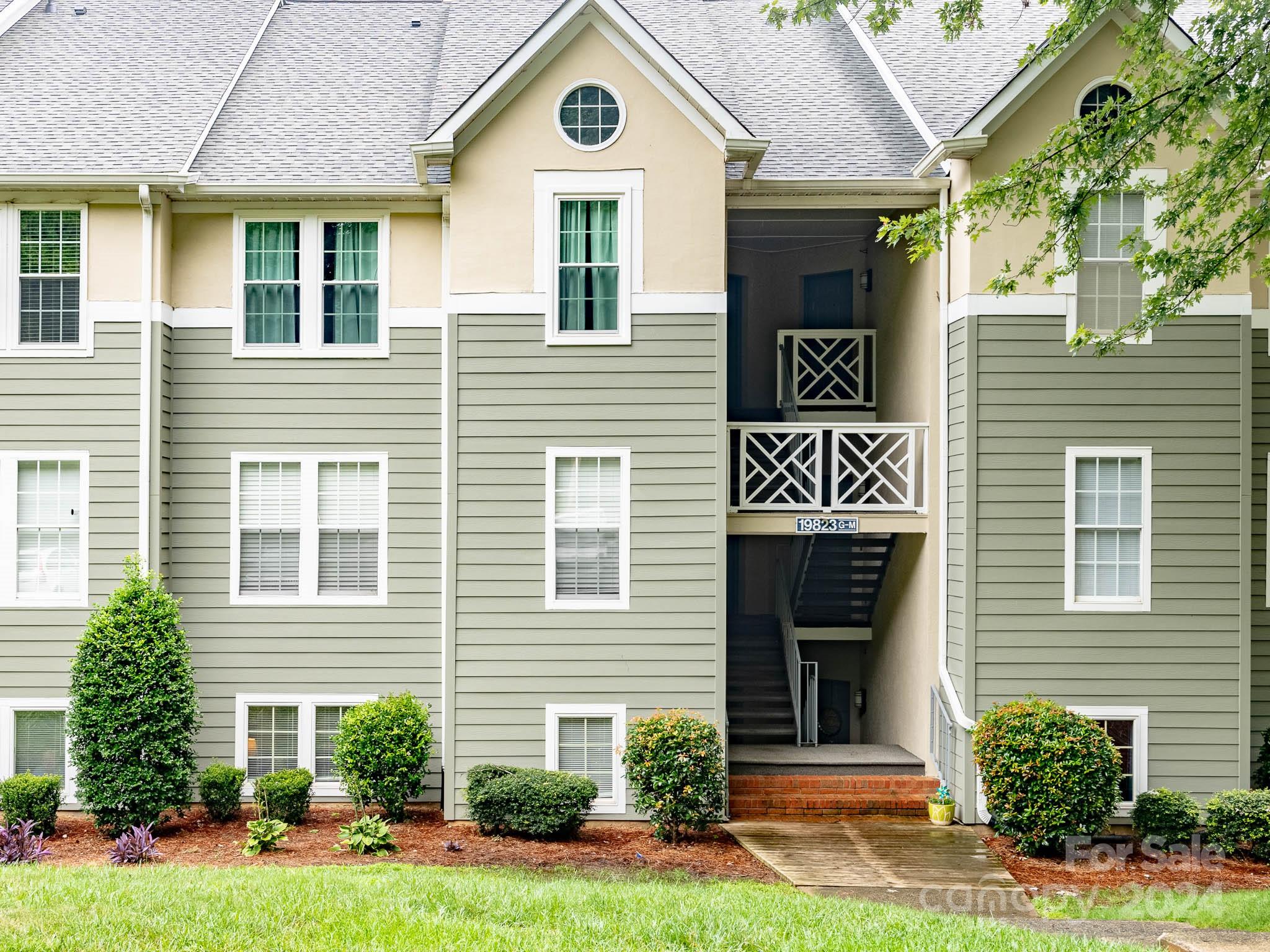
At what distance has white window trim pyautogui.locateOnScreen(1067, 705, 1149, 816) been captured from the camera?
12641mm

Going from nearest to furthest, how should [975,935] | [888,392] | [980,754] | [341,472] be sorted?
1. [975,935]
2. [980,754]
3. [341,472]
4. [888,392]

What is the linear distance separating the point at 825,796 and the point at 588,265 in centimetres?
691

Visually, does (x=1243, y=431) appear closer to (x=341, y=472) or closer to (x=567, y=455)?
(x=567, y=455)

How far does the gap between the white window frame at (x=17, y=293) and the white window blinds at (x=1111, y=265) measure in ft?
38.1

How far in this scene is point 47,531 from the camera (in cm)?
1319

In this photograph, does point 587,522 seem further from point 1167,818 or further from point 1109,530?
point 1167,818

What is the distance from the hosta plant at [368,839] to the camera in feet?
36.7

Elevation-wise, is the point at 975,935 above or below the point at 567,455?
below

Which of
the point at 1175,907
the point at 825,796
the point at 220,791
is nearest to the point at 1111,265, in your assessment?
the point at 1175,907

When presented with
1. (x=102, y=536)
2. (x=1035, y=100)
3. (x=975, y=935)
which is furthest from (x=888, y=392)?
(x=102, y=536)

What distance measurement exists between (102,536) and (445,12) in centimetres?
1003

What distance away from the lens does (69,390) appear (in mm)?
13133

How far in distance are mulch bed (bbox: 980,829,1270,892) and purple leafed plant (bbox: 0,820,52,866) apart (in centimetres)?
955

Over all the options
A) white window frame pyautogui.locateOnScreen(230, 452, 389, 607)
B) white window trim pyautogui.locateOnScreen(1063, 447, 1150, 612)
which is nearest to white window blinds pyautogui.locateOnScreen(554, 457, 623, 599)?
white window frame pyautogui.locateOnScreen(230, 452, 389, 607)
